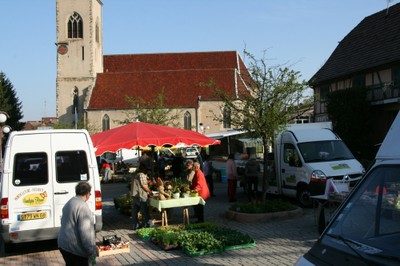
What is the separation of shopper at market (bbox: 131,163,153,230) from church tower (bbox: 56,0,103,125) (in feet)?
175

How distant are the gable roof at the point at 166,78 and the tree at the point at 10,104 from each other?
387 inches

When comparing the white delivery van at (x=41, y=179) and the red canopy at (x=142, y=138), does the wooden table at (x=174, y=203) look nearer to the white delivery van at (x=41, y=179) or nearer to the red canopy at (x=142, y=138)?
the red canopy at (x=142, y=138)

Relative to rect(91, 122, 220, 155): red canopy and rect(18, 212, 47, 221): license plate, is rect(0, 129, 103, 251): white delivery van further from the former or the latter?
rect(91, 122, 220, 155): red canopy

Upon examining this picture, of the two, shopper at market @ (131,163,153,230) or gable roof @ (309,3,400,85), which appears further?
gable roof @ (309,3,400,85)

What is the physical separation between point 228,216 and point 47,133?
5.38 meters

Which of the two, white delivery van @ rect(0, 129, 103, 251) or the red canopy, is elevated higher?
the red canopy

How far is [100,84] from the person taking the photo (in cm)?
6525

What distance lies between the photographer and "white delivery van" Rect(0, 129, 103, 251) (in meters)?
8.85

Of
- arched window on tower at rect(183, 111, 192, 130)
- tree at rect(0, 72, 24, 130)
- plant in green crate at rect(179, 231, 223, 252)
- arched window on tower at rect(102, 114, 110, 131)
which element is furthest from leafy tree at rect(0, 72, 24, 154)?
plant in green crate at rect(179, 231, 223, 252)

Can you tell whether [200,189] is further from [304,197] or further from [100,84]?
[100,84]

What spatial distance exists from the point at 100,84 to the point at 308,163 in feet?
179

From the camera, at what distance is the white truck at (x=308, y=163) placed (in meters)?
13.5

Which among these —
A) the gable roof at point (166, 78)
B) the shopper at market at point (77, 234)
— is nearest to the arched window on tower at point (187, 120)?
the gable roof at point (166, 78)

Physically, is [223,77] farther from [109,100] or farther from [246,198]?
[246,198]
